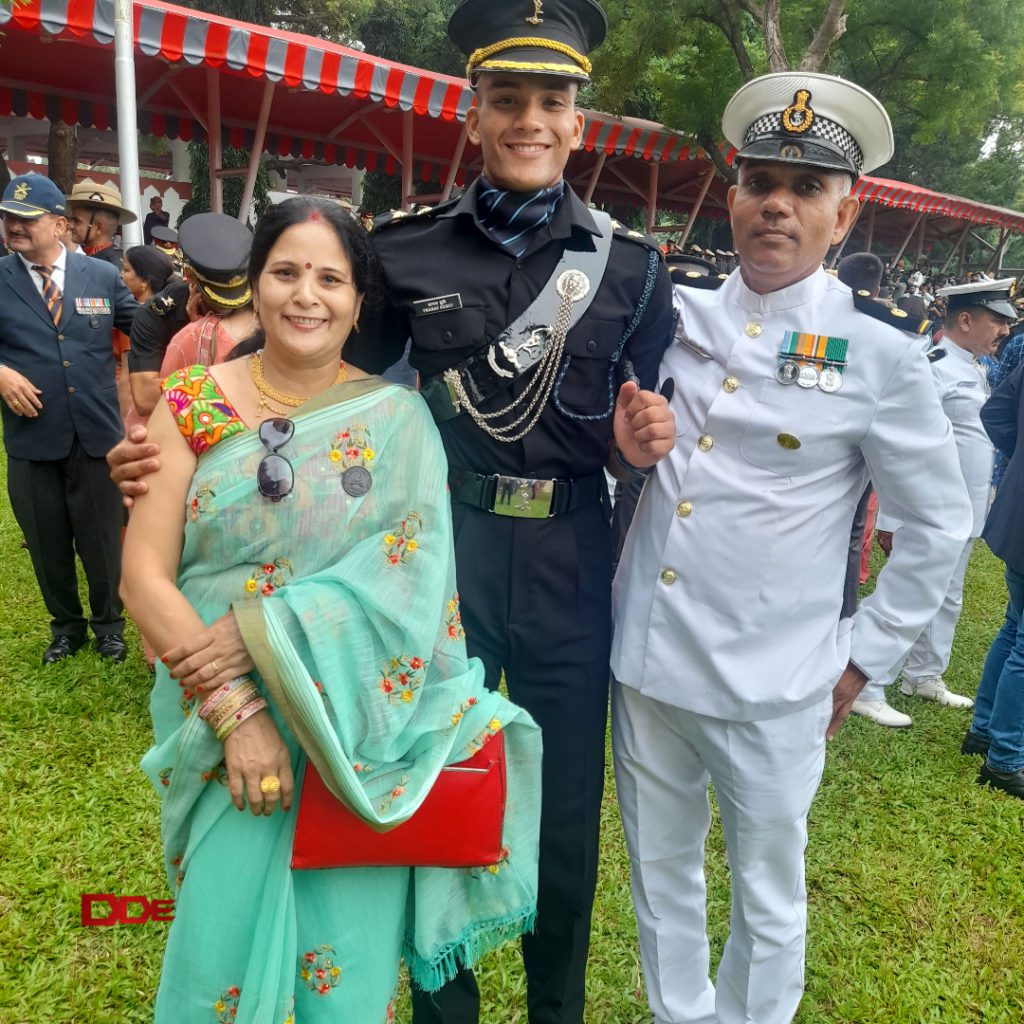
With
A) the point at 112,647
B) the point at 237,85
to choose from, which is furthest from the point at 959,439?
the point at 237,85

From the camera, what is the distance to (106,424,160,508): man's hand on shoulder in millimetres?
1516

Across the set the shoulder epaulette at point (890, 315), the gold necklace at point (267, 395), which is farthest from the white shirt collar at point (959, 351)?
the gold necklace at point (267, 395)

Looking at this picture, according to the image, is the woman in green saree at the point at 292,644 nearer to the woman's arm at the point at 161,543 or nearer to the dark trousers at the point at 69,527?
the woman's arm at the point at 161,543

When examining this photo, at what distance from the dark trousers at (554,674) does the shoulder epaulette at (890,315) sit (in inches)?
28.5

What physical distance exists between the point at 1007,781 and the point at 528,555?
3003mm

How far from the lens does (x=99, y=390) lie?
13.6 feet

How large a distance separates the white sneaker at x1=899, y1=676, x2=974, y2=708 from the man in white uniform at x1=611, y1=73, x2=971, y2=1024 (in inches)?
121

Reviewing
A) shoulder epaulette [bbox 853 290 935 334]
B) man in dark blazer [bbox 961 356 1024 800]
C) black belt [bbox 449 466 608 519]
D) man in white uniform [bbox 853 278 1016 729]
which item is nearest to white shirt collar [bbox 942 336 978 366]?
man in white uniform [bbox 853 278 1016 729]

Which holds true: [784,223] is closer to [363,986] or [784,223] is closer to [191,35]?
[363,986]

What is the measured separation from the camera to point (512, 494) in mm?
1885

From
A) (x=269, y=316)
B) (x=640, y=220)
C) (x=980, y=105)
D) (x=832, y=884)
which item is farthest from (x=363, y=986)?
(x=640, y=220)

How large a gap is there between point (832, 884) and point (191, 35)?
24.9 ft

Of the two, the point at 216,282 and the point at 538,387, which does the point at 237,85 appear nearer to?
the point at 216,282

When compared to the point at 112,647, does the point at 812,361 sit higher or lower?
higher
